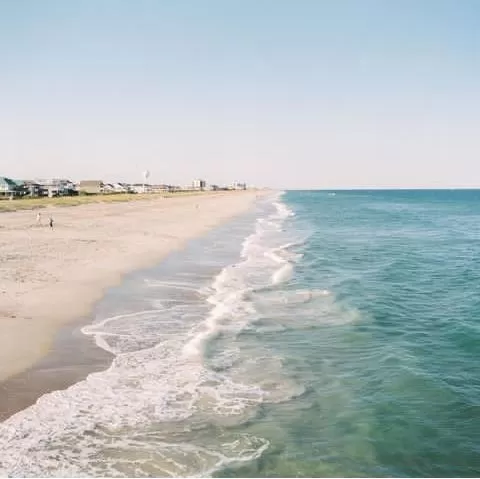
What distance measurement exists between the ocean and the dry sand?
3.81ft

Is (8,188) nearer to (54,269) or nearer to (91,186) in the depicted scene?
(91,186)

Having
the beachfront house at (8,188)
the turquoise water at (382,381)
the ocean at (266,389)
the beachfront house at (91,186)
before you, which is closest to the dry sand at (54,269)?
the ocean at (266,389)

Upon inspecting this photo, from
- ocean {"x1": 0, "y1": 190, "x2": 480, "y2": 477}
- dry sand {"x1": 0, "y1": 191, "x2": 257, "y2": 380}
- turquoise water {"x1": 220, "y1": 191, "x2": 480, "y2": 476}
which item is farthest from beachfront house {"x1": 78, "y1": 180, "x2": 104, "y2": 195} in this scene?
ocean {"x1": 0, "y1": 190, "x2": 480, "y2": 477}

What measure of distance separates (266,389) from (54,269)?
44.7ft

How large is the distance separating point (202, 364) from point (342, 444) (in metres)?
Answer: 4.14

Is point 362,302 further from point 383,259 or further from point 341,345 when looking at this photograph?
point 383,259

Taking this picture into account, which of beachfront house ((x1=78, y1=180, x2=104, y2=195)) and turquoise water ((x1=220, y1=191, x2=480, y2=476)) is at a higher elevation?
beachfront house ((x1=78, y1=180, x2=104, y2=195))

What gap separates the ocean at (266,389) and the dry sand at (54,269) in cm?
116

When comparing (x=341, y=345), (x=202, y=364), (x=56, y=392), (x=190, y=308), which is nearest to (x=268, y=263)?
Answer: (x=190, y=308)

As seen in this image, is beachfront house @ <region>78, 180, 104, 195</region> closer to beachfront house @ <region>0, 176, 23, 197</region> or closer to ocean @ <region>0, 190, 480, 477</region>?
beachfront house @ <region>0, 176, 23, 197</region>

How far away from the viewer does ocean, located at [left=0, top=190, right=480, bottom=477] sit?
7.85 m

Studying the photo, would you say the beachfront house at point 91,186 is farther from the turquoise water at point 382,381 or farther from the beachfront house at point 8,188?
the turquoise water at point 382,381

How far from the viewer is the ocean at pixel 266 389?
7852mm

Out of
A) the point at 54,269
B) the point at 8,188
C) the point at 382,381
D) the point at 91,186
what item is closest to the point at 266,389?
the point at 382,381
